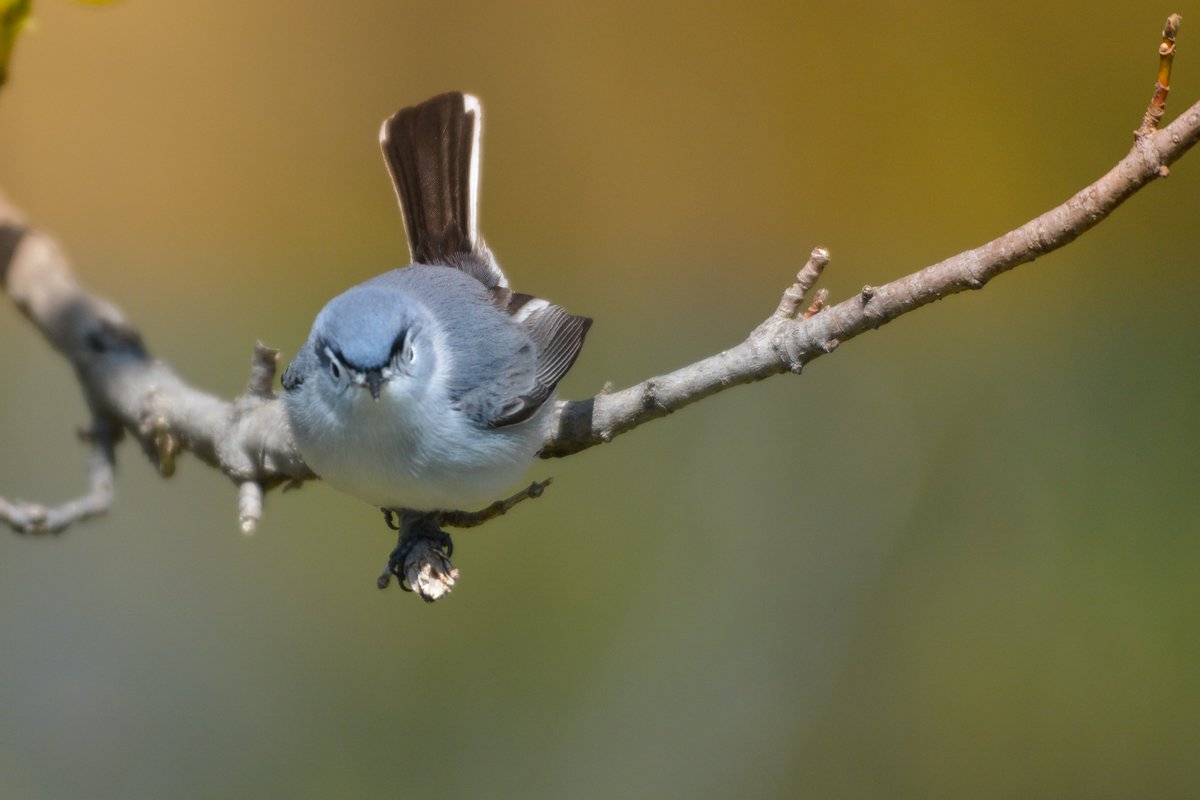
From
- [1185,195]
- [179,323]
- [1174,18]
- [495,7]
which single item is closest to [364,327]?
[1174,18]

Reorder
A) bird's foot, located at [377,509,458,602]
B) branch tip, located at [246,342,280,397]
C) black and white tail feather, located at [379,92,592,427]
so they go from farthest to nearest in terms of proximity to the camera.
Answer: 1. black and white tail feather, located at [379,92,592,427]
2. branch tip, located at [246,342,280,397]
3. bird's foot, located at [377,509,458,602]

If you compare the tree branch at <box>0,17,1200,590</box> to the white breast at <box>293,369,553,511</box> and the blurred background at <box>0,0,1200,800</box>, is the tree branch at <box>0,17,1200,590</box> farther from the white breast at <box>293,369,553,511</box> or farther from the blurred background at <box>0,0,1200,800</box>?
the blurred background at <box>0,0,1200,800</box>

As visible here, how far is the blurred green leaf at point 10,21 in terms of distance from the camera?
177 centimetres

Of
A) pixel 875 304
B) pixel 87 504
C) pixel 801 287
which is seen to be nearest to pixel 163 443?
pixel 87 504

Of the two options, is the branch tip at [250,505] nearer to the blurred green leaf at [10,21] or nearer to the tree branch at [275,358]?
the tree branch at [275,358]

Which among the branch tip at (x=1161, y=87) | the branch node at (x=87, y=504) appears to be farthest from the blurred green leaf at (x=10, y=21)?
the branch tip at (x=1161, y=87)

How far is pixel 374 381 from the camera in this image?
181 cm

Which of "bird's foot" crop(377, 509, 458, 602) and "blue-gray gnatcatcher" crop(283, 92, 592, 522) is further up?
"blue-gray gnatcatcher" crop(283, 92, 592, 522)

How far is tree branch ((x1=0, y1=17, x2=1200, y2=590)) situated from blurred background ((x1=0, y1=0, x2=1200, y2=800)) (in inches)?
24.0

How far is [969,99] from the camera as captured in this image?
322 centimetres

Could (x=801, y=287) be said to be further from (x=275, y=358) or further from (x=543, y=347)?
(x=275, y=358)

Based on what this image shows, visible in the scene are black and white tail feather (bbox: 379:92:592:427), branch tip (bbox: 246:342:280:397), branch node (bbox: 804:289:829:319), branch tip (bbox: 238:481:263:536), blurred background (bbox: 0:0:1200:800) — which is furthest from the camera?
blurred background (bbox: 0:0:1200:800)

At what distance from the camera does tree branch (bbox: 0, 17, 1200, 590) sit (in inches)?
51.0

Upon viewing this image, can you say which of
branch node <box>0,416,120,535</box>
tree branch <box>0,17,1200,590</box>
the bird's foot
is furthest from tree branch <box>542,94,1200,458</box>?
branch node <box>0,416,120,535</box>
